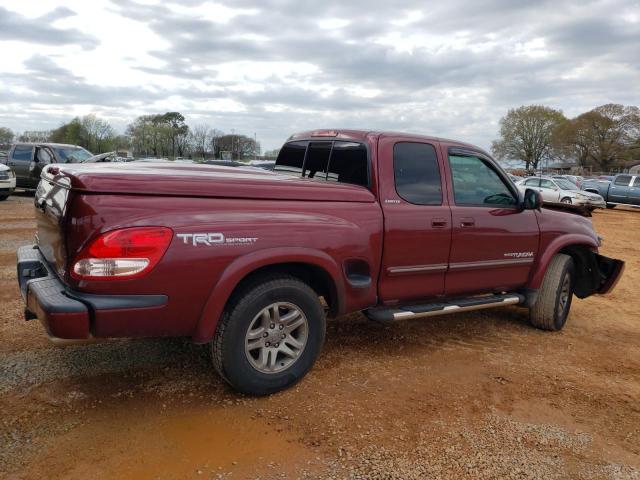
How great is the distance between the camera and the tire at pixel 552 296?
5258 millimetres

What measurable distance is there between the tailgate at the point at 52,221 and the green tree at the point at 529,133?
82.6 metres

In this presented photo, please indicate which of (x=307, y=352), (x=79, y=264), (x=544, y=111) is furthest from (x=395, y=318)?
(x=544, y=111)

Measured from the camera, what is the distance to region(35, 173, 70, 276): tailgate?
2.99 m

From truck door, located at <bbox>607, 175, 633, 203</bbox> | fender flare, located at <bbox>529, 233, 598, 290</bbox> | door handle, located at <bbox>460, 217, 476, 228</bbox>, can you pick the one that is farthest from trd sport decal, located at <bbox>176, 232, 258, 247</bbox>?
truck door, located at <bbox>607, 175, 633, 203</bbox>

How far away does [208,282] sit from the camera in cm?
307

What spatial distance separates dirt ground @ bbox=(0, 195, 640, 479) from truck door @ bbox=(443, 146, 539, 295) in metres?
0.70

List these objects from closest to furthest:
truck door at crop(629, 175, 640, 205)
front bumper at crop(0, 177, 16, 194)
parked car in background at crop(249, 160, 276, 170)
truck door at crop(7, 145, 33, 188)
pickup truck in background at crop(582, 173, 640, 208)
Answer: parked car in background at crop(249, 160, 276, 170)
front bumper at crop(0, 177, 16, 194)
truck door at crop(7, 145, 33, 188)
truck door at crop(629, 175, 640, 205)
pickup truck in background at crop(582, 173, 640, 208)

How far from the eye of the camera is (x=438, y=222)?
421 centimetres

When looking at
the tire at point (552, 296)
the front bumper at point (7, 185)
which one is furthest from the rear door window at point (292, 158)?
the front bumper at point (7, 185)

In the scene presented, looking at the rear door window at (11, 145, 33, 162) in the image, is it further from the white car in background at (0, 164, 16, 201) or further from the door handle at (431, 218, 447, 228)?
the door handle at (431, 218, 447, 228)

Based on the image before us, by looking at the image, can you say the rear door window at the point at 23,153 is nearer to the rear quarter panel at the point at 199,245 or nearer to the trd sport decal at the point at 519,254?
the rear quarter panel at the point at 199,245

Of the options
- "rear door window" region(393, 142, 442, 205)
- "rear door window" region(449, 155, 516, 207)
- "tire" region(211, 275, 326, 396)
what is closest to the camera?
"tire" region(211, 275, 326, 396)

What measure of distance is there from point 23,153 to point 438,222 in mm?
17541

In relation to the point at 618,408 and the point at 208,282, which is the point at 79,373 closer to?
the point at 208,282
